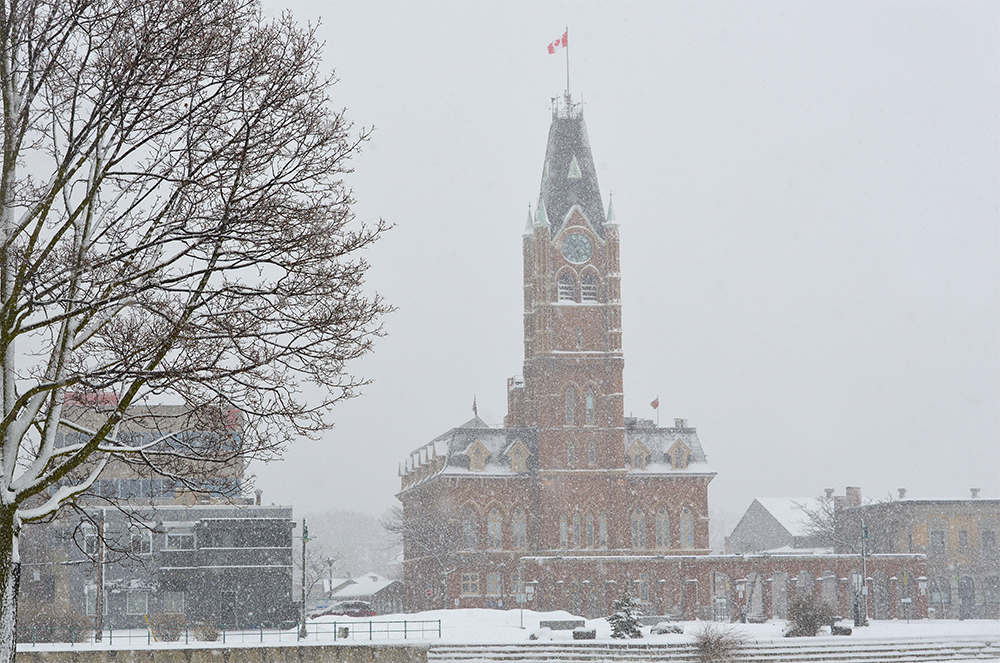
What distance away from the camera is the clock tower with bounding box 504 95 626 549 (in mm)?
73688

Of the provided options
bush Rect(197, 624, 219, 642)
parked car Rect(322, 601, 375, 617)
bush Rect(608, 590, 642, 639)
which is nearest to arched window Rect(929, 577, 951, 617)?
parked car Rect(322, 601, 375, 617)

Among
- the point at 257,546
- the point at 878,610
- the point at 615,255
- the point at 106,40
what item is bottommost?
the point at 878,610

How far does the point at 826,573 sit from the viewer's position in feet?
224

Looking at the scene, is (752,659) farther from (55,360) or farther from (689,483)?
(689,483)

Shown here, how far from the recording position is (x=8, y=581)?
1123 cm

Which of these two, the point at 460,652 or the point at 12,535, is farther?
the point at 460,652

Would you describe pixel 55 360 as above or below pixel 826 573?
above

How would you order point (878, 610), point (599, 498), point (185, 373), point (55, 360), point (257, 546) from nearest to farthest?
point (185, 373), point (55, 360), point (257, 546), point (878, 610), point (599, 498)

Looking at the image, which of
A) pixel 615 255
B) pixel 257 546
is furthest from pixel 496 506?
pixel 257 546

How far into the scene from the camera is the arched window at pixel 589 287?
250 feet

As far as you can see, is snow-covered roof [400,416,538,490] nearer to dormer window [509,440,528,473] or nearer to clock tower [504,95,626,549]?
dormer window [509,440,528,473]

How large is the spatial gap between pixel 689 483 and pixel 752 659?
37.9m

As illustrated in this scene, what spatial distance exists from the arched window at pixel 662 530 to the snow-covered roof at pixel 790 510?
21359 mm

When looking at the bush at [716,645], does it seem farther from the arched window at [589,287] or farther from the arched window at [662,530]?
the arched window at [589,287]
